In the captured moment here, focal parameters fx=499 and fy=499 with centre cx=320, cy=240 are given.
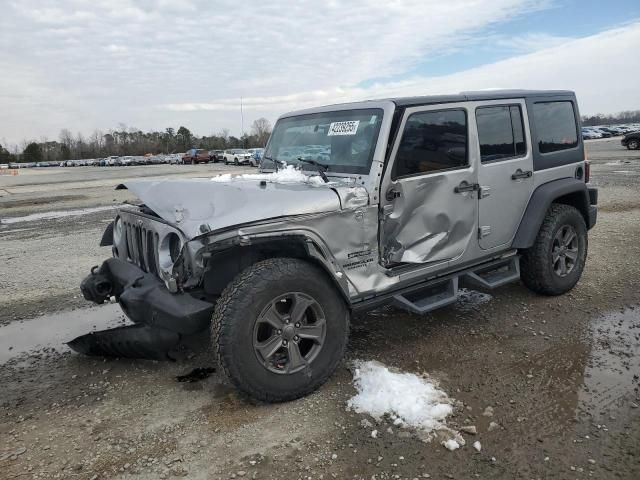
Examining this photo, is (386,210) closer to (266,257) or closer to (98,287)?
(266,257)

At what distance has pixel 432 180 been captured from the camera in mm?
3941

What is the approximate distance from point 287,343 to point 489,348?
5.98 ft

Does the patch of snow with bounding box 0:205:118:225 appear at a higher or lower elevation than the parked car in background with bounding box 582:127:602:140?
lower

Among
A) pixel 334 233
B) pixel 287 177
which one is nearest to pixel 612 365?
pixel 334 233

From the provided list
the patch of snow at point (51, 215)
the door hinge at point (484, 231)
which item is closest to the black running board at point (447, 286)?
the door hinge at point (484, 231)

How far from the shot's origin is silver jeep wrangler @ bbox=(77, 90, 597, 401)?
3158 mm

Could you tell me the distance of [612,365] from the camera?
377cm

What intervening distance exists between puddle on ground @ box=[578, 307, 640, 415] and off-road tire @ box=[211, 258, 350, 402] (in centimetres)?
168

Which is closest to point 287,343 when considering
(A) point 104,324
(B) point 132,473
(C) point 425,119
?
(B) point 132,473

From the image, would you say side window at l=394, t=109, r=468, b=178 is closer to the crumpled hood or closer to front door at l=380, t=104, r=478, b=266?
front door at l=380, t=104, r=478, b=266

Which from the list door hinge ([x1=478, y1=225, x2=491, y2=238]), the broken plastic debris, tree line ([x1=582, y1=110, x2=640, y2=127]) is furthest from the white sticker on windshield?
tree line ([x1=582, y1=110, x2=640, y2=127])

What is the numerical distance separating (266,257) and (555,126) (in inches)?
137

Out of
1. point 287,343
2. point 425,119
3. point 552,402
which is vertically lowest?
point 552,402

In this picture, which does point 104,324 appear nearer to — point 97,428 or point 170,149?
point 97,428
